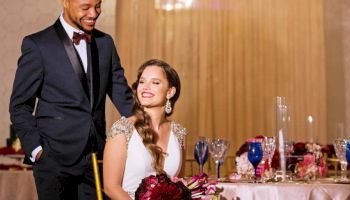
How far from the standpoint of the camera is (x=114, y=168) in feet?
6.76

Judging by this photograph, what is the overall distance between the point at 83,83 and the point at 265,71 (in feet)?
13.7

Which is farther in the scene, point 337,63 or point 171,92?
point 337,63

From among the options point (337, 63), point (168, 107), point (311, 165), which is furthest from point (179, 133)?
point (337, 63)

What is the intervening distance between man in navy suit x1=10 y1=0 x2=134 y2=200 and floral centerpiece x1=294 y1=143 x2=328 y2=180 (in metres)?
1.20

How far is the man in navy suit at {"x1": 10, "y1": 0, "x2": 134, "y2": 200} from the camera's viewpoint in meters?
2.22

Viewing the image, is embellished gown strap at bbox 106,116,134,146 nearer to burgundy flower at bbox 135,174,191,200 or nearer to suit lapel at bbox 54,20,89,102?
suit lapel at bbox 54,20,89,102

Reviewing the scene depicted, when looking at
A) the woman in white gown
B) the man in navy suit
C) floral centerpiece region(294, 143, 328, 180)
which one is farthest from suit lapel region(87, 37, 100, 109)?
floral centerpiece region(294, 143, 328, 180)

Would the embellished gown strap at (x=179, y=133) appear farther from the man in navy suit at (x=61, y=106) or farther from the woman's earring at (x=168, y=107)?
the man in navy suit at (x=61, y=106)

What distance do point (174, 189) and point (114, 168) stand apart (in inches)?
19.1

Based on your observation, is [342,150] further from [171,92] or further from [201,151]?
[171,92]

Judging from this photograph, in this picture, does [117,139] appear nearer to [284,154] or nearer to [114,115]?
[284,154]

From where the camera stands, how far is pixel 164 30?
19.9 ft

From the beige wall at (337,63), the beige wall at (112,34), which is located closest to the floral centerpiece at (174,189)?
the beige wall at (112,34)

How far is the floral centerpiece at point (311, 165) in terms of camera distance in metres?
2.83
